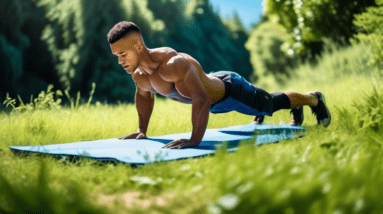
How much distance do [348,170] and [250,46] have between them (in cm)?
1235

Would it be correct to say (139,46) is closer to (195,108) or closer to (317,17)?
→ (195,108)

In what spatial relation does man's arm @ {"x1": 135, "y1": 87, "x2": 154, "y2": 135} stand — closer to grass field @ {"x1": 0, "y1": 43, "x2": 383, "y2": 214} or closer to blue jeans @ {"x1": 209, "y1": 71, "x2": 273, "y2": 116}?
blue jeans @ {"x1": 209, "y1": 71, "x2": 273, "y2": 116}

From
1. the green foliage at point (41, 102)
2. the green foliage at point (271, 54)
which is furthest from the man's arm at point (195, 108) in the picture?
the green foliage at point (271, 54)

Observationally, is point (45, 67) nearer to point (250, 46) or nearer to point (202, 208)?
point (250, 46)

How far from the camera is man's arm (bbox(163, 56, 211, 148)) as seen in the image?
263 cm

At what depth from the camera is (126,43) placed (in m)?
2.69

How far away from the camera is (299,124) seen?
14.2ft

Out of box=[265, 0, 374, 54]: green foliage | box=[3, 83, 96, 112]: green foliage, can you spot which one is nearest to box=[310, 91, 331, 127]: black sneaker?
box=[3, 83, 96, 112]: green foliage

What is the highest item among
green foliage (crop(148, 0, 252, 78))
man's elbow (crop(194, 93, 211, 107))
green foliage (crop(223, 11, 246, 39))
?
green foliage (crop(223, 11, 246, 39))

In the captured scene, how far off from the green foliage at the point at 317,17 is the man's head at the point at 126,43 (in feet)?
21.1

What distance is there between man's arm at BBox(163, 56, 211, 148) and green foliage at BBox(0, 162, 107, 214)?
127 centimetres

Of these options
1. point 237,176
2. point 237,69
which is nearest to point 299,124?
point 237,176

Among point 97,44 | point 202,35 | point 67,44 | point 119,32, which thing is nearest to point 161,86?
point 119,32

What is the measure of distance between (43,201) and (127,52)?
1.59 meters
